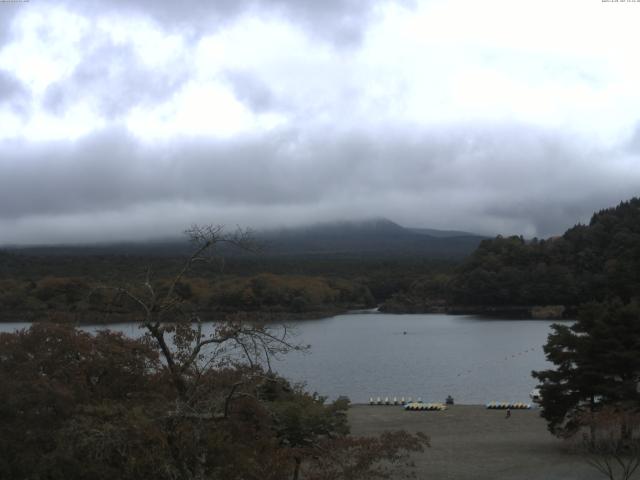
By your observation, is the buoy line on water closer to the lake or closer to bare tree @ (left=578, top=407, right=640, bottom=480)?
the lake

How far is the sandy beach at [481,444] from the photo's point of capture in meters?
19.5

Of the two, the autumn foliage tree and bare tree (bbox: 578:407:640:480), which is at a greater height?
the autumn foliage tree

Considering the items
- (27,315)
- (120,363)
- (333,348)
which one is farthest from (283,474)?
(27,315)

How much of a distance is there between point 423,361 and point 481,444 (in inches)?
1192

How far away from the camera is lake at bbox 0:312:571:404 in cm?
4119

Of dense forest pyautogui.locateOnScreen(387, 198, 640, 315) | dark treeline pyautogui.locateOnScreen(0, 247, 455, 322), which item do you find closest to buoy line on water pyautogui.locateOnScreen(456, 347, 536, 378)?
dark treeline pyautogui.locateOnScreen(0, 247, 455, 322)

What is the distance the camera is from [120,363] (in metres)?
11.4

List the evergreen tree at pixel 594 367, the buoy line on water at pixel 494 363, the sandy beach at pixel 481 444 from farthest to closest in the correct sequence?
the buoy line on water at pixel 494 363 → the evergreen tree at pixel 594 367 → the sandy beach at pixel 481 444

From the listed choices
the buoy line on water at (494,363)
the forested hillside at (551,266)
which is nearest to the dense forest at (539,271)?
the forested hillside at (551,266)

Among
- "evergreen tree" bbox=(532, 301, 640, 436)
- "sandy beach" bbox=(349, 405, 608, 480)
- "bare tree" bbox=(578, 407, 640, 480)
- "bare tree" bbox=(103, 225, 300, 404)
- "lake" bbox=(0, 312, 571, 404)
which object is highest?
"bare tree" bbox=(103, 225, 300, 404)

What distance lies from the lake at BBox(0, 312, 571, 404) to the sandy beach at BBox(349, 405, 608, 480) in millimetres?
4664

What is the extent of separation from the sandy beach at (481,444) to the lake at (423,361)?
466 cm

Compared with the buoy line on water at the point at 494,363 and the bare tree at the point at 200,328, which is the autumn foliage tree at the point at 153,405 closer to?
the bare tree at the point at 200,328

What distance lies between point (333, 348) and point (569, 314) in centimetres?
4701
